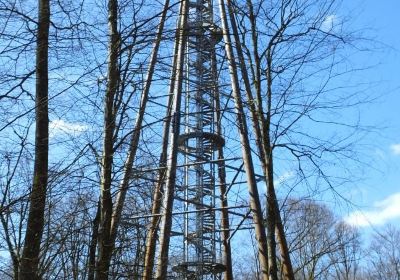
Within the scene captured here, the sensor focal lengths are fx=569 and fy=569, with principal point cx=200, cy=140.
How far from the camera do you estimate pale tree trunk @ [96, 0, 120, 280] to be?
4.80 metres

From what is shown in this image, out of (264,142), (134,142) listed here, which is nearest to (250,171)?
(264,142)

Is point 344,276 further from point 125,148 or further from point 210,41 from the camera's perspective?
point 125,148

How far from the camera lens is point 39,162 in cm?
489

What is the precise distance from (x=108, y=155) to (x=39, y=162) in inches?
23.3

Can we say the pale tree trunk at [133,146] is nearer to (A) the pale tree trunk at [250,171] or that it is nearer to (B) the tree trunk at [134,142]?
(B) the tree trunk at [134,142]

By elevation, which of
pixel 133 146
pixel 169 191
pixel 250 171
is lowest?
pixel 133 146

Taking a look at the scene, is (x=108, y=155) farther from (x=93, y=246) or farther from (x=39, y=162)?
(x=93, y=246)

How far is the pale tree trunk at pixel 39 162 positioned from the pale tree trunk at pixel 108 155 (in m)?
0.49

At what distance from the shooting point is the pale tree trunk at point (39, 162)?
15.3 feet

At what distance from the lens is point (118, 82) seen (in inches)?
199

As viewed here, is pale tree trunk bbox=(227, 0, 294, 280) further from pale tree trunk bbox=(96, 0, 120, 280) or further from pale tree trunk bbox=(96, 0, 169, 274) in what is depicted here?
pale tree trunk bbox=(96, 0, 120, 280)

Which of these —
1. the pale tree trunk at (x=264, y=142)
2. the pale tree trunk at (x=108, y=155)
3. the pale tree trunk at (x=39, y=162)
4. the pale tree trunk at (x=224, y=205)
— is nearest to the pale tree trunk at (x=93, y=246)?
the pale tree trunk at (x=108, y=155)

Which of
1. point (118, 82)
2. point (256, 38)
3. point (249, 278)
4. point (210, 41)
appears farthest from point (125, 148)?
point (249, 278)

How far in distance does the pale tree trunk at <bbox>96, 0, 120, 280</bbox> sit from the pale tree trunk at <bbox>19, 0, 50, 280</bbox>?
49cm
